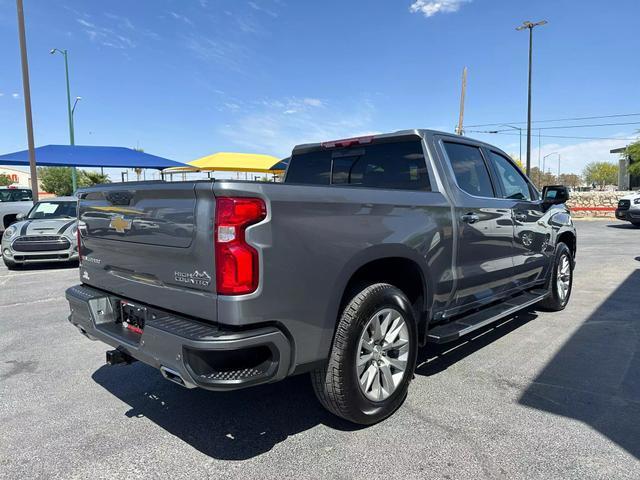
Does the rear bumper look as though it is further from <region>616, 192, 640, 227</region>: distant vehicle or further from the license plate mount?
<region>616, 192, 640, 227</region>: distant vehicle

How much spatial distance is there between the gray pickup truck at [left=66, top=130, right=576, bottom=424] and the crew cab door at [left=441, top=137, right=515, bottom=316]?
0.06ft

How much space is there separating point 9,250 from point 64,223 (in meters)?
1.10

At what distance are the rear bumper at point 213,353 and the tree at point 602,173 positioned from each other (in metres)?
103

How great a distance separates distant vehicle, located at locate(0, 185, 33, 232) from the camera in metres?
14.3

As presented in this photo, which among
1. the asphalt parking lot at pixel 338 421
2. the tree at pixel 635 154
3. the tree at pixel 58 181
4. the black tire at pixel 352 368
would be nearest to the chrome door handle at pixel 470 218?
the black tire at pixel 352 368

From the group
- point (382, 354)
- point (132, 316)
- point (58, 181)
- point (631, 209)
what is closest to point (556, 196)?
point (382, 354)

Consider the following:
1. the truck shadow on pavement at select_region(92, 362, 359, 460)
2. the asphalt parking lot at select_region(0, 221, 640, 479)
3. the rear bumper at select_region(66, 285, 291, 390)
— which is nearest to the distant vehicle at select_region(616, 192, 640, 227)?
the asphalt parking lot at select_region(0, 221, 640, 479)

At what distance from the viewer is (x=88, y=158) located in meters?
19.1

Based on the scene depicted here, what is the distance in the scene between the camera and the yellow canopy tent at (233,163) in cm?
1805

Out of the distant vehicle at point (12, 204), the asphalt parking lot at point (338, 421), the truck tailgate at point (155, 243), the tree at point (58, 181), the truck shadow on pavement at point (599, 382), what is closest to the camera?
the truck tailgate at point (155, 243)

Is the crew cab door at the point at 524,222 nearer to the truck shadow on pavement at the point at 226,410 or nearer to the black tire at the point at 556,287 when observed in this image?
A: the black tire at the point at 556,287

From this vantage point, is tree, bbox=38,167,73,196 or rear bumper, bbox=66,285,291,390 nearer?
rear bumper, bbox=66,285,291,390

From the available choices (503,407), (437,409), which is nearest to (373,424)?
(437,409)

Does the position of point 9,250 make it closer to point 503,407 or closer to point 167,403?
point 167,403
